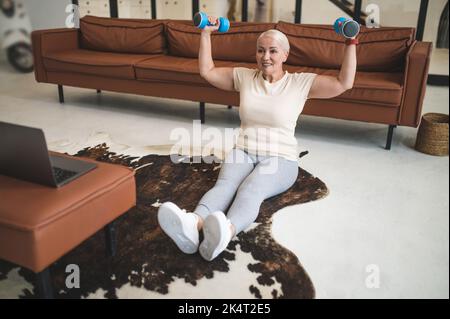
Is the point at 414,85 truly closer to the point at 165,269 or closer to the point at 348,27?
the point at 348,27

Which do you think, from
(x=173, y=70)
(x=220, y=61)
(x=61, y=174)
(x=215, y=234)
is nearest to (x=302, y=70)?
(x=220, y=61)

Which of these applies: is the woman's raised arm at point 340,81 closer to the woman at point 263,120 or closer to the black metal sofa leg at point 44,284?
the woman at point 263,120

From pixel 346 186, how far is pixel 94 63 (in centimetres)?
227

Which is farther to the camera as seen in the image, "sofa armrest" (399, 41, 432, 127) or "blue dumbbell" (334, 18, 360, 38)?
"sofa armrest" (399, 41, 432, 127)

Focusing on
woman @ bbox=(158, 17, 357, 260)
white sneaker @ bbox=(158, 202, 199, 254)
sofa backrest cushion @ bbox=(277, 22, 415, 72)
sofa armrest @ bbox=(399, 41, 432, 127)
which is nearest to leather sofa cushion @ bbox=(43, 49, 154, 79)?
sofa backrest cushion @ bbox=(277, 22, 415, 72)

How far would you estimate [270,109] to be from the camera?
6.24 feet

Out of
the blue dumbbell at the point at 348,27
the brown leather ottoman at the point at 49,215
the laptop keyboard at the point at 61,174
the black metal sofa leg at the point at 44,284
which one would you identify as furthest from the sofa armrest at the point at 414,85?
the black metal sofa leg at the point at 44,284

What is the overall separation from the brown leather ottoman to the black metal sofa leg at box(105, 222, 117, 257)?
124mm

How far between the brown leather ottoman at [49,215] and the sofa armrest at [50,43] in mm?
2538

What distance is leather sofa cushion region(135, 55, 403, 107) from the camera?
8.53 feet

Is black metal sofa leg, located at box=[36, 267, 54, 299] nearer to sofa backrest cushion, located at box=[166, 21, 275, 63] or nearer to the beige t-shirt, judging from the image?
the beige t-shirt

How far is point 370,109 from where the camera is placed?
2.68 metres

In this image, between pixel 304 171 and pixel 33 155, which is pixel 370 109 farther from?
pixel 33 155
